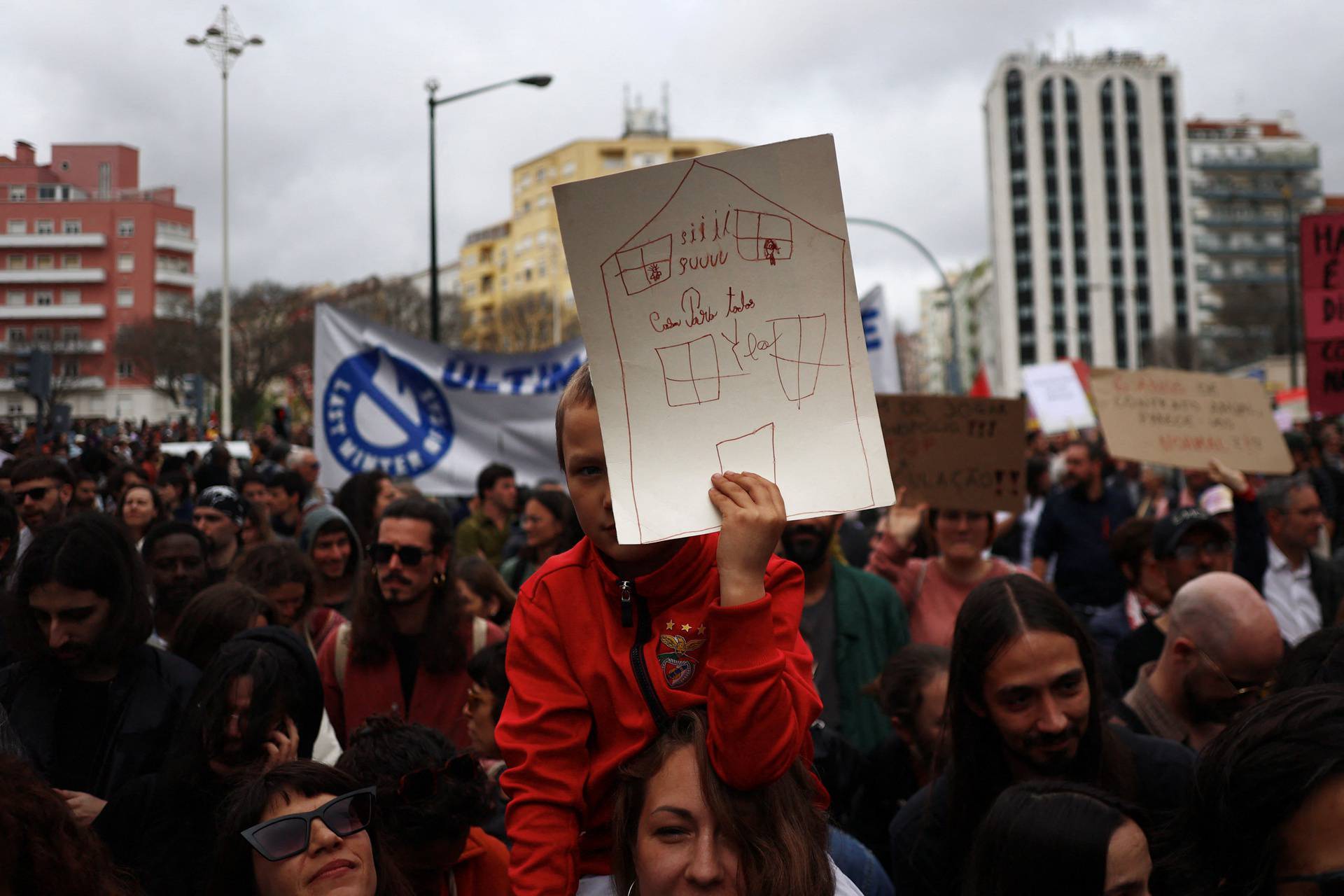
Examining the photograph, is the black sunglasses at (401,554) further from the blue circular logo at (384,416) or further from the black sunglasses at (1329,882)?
the blue circular logo at (384,416)

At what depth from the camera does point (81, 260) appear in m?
5.73

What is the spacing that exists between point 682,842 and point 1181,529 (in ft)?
12.8

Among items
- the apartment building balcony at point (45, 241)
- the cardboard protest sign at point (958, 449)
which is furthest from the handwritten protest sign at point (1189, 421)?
the apartment building balcony at point (45, 241)

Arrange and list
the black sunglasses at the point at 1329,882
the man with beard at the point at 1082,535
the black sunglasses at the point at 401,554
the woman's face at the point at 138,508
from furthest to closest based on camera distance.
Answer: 1. the man with beard at the point at 1082,535
2. the woman's face at the point at 138,508
3. the black sunglasses at the point at 401,554
4. the black sunglasses at the point at 1329,882

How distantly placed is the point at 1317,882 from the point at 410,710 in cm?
304

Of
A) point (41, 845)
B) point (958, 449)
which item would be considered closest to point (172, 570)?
point (41, 845)

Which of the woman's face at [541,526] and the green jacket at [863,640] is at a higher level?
the woman's face at [541,526]

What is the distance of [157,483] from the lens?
29.3 feet

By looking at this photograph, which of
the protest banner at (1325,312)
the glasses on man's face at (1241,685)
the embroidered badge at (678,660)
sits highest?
the protest banner at (1325,312)

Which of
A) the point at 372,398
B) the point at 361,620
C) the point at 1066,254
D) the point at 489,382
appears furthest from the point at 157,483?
the point at 1066,254

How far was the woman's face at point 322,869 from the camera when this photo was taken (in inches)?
98.2

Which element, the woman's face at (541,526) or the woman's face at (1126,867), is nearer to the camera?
the woman's face at (1126,867)

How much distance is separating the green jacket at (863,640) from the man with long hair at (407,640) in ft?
4.55

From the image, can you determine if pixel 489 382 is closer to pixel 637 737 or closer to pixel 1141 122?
pixel 637 737
